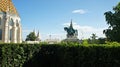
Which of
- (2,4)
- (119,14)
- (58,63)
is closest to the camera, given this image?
(58,63)

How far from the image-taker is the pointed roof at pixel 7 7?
7350 cm

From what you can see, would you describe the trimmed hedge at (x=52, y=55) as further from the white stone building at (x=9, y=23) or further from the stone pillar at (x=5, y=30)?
the stone pillar at (x=5, y=30)

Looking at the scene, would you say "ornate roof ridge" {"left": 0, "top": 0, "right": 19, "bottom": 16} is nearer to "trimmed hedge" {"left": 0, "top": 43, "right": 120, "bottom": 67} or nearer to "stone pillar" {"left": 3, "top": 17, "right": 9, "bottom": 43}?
"stone pillar" {"left": 3, "top": 17, "right": 9, "bottom": 43}

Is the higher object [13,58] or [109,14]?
[109,14]

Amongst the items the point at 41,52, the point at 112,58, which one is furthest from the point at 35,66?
the point at 112,58

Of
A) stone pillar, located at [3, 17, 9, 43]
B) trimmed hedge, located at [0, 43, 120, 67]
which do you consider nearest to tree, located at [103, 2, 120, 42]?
trimmed hedge, located at [0, 43, 120, 67]

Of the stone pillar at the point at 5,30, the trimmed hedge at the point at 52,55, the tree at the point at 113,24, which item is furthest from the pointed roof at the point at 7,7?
the trimmed hedge at the point at 52,55

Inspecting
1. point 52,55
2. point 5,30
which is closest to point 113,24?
point 52,55

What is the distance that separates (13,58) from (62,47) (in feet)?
13.6

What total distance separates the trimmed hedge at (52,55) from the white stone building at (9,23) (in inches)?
1928

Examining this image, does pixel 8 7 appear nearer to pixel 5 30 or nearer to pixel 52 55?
pixel 5 30

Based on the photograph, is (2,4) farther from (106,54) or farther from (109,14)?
(106,54)

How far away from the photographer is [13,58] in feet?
72.7

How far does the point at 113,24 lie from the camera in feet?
149
